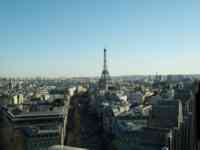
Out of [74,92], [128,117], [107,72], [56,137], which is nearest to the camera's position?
[56,137]

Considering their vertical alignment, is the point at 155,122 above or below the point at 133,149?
above

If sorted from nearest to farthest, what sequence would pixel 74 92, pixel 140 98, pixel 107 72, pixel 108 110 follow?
1. pixel 108 110
2. pixel 140 98
3. pixel 107 72
4. pixel 74 92

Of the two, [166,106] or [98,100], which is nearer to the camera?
[166,106]

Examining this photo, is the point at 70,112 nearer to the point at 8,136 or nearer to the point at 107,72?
the point at 8,136

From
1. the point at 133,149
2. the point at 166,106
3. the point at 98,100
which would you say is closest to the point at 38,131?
the point at 133,149

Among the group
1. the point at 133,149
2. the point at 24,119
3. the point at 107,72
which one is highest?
the point at 107,72

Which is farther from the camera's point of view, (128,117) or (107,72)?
(107,72)

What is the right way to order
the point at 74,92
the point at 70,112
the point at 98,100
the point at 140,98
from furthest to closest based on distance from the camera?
the point at 74,92
the point at 140,98
the point at 98,100
the point at 70,112

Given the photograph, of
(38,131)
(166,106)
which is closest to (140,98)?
(166,106)

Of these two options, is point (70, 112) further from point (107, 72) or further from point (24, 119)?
point (107, 72)
